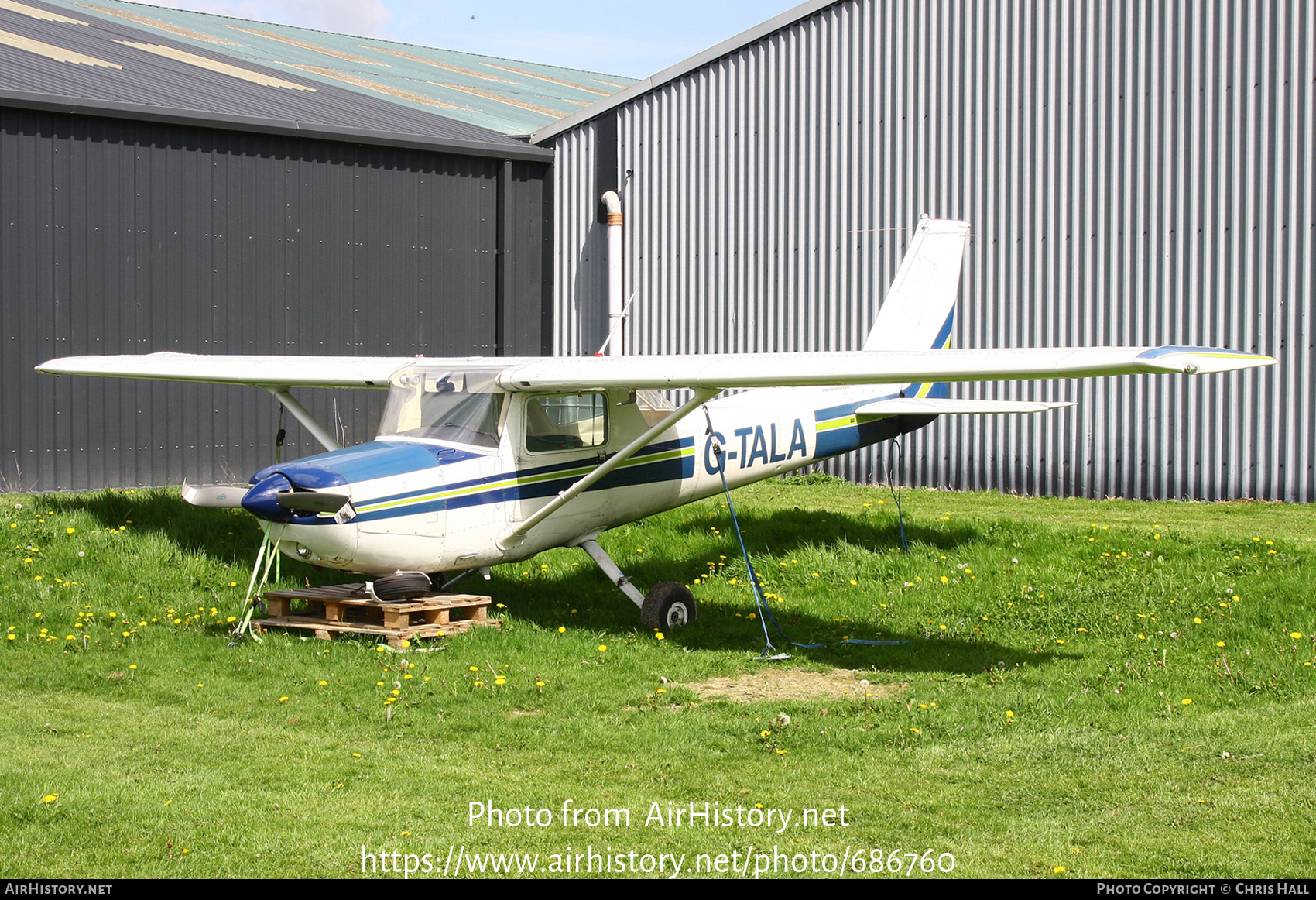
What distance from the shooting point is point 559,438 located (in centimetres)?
1041

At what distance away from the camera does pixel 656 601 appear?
10.5 metres

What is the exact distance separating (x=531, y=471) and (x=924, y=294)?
5.09m

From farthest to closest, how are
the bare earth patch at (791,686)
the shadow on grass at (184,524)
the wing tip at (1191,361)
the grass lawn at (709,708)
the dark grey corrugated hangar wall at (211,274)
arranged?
the dark grey corrugated hangar wall at (211,274) → the shadow on grass at (184,524) → the bare earth patch at (791,686) → the wing tip at (1191,361) → the grass lawn at (709,708)

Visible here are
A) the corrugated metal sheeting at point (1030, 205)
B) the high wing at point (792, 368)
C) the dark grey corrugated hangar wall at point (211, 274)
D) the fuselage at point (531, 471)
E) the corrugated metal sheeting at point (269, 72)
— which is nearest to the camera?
the high wing at point (792, 368)

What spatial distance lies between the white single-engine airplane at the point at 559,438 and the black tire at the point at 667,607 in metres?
0.02

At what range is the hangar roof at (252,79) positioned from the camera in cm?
1758

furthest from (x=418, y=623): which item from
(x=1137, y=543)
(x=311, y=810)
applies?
(x=1137, y=543)

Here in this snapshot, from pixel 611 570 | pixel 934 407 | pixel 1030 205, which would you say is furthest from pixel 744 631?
pixel 1030 205

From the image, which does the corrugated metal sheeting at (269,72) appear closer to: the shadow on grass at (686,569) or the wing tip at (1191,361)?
the shadow on grass at (686,569)

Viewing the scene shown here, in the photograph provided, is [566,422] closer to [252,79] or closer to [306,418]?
[306,418]

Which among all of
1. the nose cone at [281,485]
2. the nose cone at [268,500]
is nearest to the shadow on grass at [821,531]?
the nose cone at [281,485]

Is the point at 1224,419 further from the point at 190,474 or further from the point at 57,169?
the point at 57,169

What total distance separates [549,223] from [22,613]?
42.2 feet

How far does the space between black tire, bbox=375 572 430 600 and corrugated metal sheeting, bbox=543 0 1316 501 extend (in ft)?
29.1
